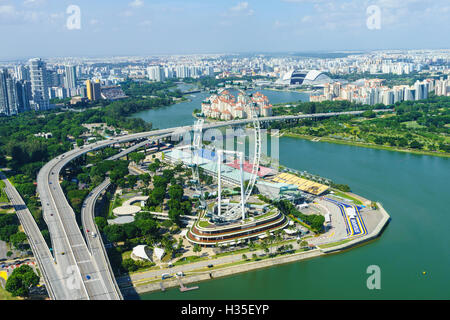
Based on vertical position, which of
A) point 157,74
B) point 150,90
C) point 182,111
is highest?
point 157,74

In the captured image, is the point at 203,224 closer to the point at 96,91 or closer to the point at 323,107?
the point at 323,107

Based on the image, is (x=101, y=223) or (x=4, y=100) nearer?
(x=101, y=223)

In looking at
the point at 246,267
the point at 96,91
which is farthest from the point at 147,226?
the point at 96,91

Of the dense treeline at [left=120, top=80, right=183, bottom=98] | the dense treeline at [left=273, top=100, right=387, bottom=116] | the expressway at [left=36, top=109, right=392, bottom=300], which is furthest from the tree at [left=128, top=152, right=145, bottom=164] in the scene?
the dense treeline at [left=120, top=80, right=183, bottom=98]

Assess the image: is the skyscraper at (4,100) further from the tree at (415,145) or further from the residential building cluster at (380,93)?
the tree at (415,145)

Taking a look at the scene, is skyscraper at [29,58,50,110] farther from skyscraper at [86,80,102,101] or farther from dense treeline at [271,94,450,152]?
dense treeline at [271,94,450,152]

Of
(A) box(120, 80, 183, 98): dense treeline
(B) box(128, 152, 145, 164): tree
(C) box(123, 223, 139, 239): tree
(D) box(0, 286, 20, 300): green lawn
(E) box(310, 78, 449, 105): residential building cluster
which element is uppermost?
(A) box(120, 80, 183, 98): dense treeline

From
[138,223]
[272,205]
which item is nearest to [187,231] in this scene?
[138,223]
